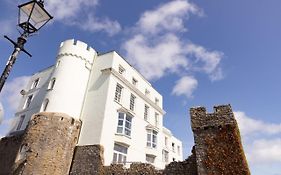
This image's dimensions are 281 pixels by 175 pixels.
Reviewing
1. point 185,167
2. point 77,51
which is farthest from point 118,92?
point 185,167

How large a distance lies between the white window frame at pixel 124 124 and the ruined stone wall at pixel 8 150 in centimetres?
1069

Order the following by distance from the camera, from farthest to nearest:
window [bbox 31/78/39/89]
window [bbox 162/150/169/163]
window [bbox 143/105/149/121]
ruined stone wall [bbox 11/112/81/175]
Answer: window [bbox 162/150/169/163] < window [bbox 31/78/39/89] < window [bbox 143/105/149/121] < ruined stone wall [bbox 11/112/81/175]

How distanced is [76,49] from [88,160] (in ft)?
41.9

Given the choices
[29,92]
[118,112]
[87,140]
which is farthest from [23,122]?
[118,112]

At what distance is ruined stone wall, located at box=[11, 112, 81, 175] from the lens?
18.4m

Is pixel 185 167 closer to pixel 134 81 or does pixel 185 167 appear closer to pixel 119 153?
pixel 119 153

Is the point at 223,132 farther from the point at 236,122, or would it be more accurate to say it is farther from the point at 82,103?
the point at 82,103

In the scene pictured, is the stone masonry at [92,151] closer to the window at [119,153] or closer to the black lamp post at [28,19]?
the window at [119,153]

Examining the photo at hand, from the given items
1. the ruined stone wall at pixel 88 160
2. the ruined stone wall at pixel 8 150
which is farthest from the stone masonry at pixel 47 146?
the ruined stone wall at pixel 88 160

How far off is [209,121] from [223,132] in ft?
3.73

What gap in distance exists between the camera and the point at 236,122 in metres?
14.3

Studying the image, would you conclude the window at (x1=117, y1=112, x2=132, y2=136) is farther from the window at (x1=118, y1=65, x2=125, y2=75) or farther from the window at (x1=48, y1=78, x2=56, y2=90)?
the window at (x1=48, y1=78, x2=56, y2=90)

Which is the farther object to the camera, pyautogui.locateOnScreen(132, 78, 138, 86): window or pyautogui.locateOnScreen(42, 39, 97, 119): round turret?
pyautogui.locateOnScreen(132, 78, 138, 86): window

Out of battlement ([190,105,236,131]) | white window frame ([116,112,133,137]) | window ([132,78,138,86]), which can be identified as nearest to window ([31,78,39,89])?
window ([132,78,138,86])
